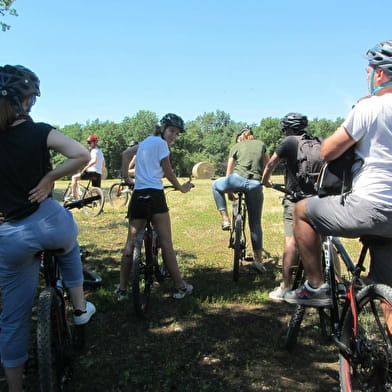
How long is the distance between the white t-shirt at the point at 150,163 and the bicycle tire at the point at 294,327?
1962mm

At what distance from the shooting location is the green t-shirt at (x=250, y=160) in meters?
5.67

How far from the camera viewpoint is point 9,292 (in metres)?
2.31

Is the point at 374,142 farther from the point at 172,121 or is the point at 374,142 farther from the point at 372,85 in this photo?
the point at 172,121

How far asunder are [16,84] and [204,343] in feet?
8.95

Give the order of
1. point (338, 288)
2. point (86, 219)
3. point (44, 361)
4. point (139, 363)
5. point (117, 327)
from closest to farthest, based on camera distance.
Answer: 1. point (44, 361)
2. point (338, 288)
3. point (139, 363)
4. point (117, 327)
5. point (86, 219)

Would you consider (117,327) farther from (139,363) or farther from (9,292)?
(9,292)

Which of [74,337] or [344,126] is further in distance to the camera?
[74,337]

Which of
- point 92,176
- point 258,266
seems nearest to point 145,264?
point 258,266

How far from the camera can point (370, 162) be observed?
2.32m

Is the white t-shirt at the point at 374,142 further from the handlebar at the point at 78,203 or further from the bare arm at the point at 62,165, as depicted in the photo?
the handlebar at the point at 78,203

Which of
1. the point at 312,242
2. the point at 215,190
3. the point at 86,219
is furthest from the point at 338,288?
the point at 86,219

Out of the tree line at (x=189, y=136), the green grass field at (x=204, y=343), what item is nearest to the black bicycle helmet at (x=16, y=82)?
the green grass field at (x=204, y=343)

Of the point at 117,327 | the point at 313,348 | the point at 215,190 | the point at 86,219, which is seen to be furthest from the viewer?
the point at 86,219

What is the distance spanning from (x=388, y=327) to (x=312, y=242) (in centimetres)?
77
